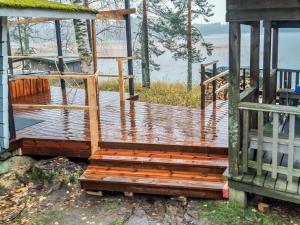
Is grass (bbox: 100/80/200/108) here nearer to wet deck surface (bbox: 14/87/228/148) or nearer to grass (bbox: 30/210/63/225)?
wet deck surface (bbox: 14/87/228/148)

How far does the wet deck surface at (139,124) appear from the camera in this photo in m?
5.53

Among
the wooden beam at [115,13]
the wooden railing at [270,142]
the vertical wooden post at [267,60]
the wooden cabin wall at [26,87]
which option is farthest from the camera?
the wooden cabin wall at [26,87]

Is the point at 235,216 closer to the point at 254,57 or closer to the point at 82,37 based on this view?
the point at 254,57

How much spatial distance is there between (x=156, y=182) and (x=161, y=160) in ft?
1.44

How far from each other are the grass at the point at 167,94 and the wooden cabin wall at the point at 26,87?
2966mm

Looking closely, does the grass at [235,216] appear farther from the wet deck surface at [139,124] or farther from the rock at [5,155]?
the rock at [5,155]

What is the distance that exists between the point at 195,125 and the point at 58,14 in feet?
9.84

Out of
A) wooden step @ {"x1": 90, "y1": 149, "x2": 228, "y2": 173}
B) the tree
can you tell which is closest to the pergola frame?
wooden step @ {"x1": 90, "y1": 149, "x2": 228, "y2": 173}

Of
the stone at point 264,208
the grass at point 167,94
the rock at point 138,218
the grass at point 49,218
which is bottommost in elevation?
the grass at point 49,218

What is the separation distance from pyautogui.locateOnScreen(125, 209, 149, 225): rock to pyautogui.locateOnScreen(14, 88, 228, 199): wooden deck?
12.0 inches

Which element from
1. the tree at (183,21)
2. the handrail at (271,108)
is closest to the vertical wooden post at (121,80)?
the handrail at (271,108)

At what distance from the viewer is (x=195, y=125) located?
6281 mm

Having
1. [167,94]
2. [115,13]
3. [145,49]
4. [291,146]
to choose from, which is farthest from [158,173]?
[145,49]

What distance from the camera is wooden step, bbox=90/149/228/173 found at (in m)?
4.76
